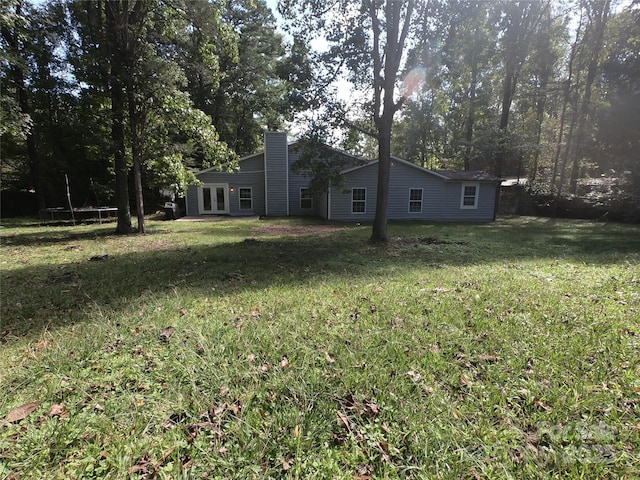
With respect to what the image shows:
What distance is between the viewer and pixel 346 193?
54.3ft

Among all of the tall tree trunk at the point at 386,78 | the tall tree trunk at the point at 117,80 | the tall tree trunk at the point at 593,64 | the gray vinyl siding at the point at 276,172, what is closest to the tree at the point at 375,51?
the tall tree trunk at the point at 386,78

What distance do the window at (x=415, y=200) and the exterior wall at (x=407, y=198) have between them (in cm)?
17

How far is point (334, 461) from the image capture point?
180 centimetres

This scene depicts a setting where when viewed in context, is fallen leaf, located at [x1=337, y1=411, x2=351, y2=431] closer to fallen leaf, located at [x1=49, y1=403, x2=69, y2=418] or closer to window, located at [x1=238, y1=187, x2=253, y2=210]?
fallen leaf, located at [x1=49, y1=403, x2=69, y2=418]

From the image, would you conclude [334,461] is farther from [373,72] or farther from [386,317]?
[373,72]

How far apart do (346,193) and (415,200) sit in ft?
14.5

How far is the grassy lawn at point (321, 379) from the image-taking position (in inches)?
71.1

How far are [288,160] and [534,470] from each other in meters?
19.1

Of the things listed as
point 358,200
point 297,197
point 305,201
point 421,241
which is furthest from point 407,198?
point 421,241

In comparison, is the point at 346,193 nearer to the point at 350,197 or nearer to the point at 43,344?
the point at 350,197

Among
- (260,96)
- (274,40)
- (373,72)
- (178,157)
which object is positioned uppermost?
(274,40)

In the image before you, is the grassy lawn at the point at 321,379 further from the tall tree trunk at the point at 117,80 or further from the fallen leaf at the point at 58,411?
the tall tree trunk at the point at 117,80

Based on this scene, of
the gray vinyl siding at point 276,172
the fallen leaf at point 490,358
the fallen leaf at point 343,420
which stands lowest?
the fallen leaf at point 343,420

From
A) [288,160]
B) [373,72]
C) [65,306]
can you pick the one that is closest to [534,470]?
[65,306]
